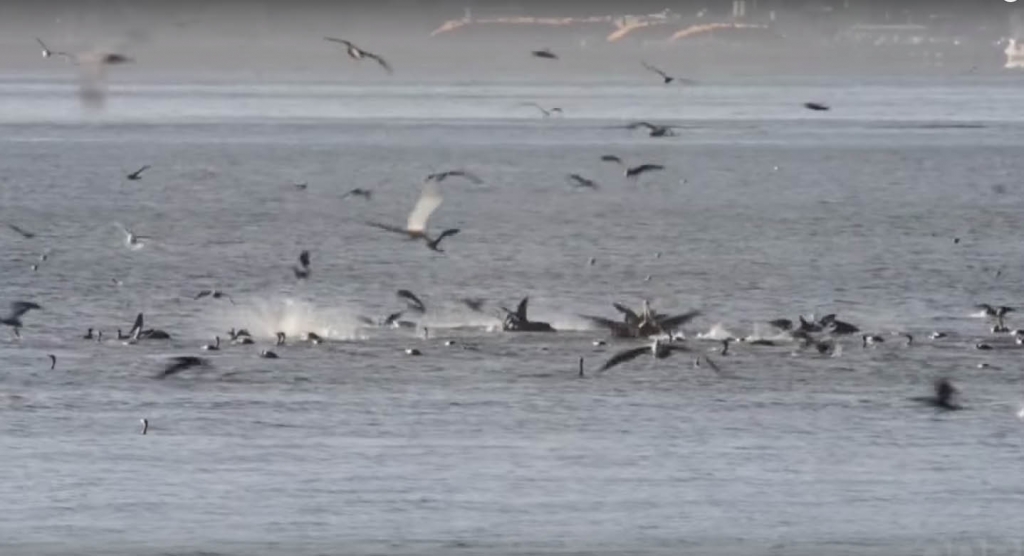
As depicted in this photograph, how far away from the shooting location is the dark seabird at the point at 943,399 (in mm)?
24875

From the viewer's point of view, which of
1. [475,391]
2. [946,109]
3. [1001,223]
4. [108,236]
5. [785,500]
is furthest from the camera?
[946,109]

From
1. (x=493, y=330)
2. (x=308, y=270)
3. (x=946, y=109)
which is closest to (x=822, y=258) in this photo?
(x=308, y=270)

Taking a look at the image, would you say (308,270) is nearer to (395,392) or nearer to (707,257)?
(707,257)

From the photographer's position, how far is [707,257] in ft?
162

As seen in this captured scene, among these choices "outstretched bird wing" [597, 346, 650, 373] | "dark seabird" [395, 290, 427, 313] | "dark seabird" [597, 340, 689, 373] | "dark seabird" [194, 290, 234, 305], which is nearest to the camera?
"outstretched bird wing" [597, 346, 650, 373]

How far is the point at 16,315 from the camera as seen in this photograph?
32406mm

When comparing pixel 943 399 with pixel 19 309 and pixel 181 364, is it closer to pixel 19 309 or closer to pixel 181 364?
pixel 181 364

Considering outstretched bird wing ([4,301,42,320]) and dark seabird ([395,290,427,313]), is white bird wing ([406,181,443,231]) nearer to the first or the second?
dark seabird ([395,290,427,313])

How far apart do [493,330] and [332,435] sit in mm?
8483

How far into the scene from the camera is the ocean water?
19.2m

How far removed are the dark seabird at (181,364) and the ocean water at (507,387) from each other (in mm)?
239

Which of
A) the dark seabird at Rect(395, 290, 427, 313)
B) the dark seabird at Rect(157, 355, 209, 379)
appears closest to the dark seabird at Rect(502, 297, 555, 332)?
the dark seabird at Rect(395, 290, 427, 313)

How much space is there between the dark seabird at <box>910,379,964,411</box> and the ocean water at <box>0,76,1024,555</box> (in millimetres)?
228

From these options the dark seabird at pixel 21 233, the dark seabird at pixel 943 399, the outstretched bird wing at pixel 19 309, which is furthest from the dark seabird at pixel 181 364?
the dark seabird at pixel 21 233
